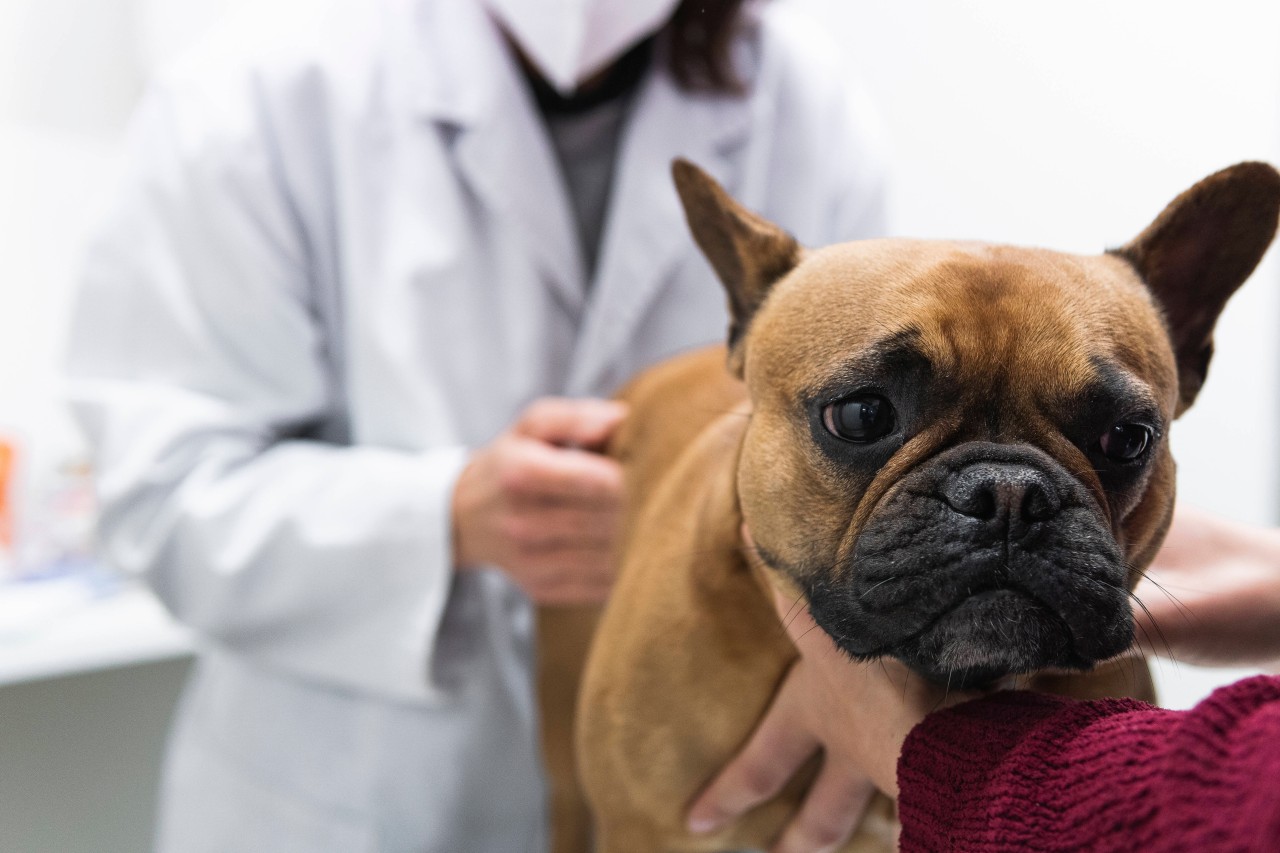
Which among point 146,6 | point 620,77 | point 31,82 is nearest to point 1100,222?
point 620,77

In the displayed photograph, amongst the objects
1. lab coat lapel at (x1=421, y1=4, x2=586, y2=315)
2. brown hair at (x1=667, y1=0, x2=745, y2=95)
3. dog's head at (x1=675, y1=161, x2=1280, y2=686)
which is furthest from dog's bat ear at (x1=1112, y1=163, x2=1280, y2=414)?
lab coat lapel at (x1=421, y1=4, x2=586, y2=315)

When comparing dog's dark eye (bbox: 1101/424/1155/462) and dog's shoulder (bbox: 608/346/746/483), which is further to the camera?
dog's shoulder (bbox: 608/346/746/483)

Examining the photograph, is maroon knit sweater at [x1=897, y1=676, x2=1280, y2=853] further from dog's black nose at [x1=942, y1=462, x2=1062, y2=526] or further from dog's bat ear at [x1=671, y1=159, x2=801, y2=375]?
dog's bat ear at [x1=671, y1=159, x2=801, y2=375]

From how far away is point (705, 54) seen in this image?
0.92 metres

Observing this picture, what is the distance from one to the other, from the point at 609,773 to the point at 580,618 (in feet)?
0.92

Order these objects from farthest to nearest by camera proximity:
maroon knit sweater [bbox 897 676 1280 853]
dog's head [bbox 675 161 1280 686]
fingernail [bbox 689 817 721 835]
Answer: fingernail [bbox 689 817 721 835] → dog's head [bbox 675 161 1280 686] → maroon knit sweater [bbox 897 676 1280 853]

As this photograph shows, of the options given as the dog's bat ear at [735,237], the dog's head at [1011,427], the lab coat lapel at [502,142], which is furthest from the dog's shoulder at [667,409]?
the dog's head at [1011,427]

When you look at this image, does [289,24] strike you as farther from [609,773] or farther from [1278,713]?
[1278,713]

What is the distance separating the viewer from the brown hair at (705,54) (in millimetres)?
887

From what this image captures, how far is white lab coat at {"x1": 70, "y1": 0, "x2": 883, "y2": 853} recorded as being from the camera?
1.00 metres

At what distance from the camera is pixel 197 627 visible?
41.9 inches

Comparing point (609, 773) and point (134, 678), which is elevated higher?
point (609, 773)

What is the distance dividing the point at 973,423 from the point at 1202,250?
130mm

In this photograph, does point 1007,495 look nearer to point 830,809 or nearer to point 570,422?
point 830,809
